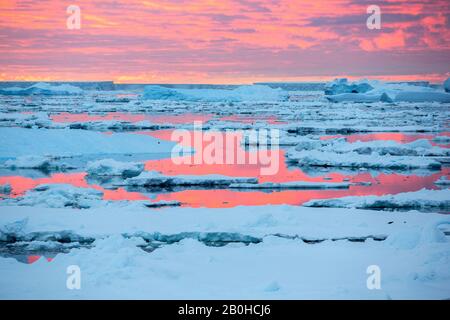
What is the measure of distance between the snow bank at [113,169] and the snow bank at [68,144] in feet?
11.4

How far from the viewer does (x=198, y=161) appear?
47.5ft

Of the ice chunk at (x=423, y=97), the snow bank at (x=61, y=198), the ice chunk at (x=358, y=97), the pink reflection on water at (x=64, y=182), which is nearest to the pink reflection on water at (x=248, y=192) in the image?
the pink reflection on water at (x=64, y=182)

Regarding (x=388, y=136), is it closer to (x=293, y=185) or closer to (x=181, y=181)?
(x=293, y=185)

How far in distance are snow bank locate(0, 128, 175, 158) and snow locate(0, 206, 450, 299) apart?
803cm

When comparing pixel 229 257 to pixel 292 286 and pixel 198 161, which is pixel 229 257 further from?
pixel 198 161

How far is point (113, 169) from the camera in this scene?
12234 mm

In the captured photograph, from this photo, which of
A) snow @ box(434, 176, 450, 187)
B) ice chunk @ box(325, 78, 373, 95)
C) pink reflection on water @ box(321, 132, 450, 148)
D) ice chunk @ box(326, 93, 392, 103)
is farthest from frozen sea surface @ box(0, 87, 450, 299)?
ice chunk @ box(325, 78, 373, 95)

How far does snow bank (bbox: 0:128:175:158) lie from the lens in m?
15.7

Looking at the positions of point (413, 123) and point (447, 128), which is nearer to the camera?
point (447, 128)

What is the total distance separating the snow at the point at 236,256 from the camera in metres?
4.64

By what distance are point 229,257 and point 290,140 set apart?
13363mm

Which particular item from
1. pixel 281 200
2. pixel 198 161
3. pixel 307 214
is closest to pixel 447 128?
pixel 198 161

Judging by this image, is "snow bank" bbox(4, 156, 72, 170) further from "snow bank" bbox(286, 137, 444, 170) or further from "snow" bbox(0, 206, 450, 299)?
"snow" bbox(0, 206, 450, 299)

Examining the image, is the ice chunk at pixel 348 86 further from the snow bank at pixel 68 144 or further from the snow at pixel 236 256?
the snow at pixel 236 256
